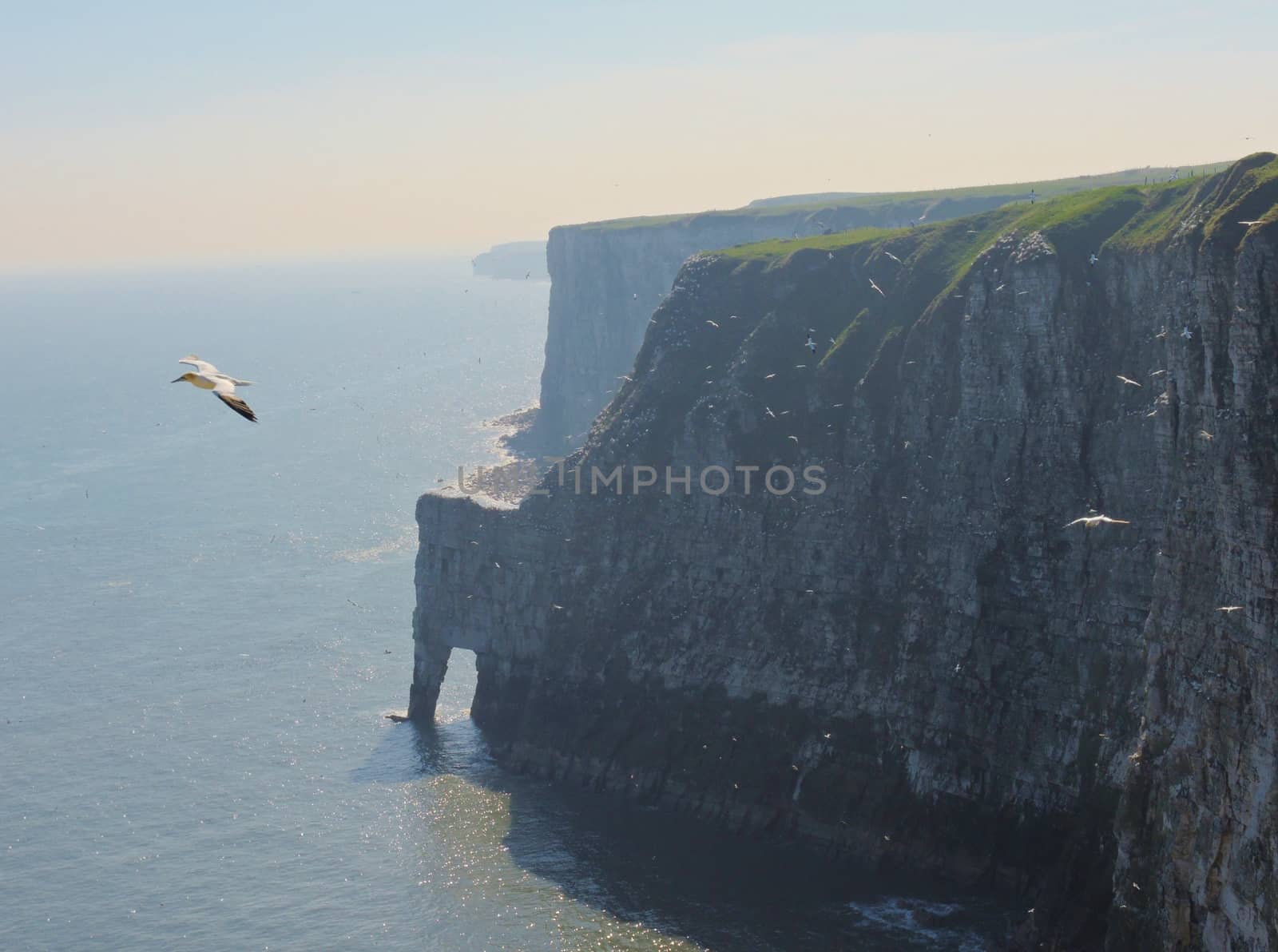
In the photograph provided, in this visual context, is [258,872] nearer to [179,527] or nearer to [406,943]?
[406,943]

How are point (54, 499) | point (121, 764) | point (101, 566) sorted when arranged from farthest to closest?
point (54, 499) < point (101, 566) < point (121, 764)

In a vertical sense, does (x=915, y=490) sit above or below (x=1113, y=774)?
above

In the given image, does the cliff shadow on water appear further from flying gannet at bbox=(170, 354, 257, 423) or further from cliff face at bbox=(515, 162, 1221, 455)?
cliff face at bbox=(515, 162, 1221, 455)

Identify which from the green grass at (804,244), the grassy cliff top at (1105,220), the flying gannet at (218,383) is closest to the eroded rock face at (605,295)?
the green grass at (804,244)

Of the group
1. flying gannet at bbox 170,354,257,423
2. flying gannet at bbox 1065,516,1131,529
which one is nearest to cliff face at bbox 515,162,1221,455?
flying gannet at bbox 1065,516,1131,529

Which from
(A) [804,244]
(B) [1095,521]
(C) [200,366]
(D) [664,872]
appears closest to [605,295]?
(A) [804,244]

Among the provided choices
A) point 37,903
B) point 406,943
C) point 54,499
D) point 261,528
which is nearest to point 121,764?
point 37,903

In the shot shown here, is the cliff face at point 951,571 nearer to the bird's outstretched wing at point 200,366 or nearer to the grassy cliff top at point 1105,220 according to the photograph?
the grassy cliff top at point 1105,220
